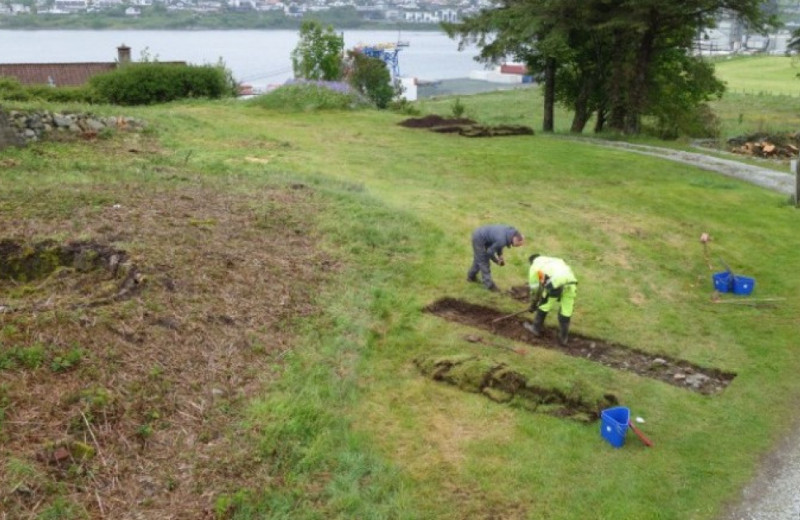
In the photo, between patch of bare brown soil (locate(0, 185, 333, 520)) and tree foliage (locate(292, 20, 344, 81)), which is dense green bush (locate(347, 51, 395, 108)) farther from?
patch of bare brown soil (locate(0, 185, 333, 520))

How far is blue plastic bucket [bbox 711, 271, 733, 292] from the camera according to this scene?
44.1 ft

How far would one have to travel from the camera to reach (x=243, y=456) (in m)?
7.05

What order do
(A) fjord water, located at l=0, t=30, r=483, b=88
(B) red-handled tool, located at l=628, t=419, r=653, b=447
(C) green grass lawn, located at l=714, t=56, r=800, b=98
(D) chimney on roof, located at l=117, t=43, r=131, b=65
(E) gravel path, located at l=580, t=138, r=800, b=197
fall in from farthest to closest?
(A) fjord water, located at l=0, t=30, r=483, b=88, (C) green grass lawn, located at l=714, t=56, r=800, b=98, (D) chimney on roof, located at l=117, t=43, r=131, b=65, (E) gravel path, located at l=580, t=138, r=800, b=197, (B) red-handled tool, located at l=628, t=419, r=653, b=447

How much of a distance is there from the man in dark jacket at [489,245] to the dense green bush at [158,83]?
77.6ft

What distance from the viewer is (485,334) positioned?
10914mm

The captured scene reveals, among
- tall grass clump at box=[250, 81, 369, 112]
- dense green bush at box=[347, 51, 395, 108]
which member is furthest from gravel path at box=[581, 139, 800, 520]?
dense green bush at box=[347, 51, 395, 108]

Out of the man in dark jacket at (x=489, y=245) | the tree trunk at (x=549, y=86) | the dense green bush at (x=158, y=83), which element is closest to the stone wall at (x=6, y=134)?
the man in dark jacket at (x=489, y=245)

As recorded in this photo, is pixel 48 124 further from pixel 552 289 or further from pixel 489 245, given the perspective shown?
pixel 552 289

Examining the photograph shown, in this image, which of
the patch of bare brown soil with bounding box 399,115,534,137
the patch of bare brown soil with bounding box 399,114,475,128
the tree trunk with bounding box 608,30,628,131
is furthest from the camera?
the tree trunk with bounding box 608,30,628,131

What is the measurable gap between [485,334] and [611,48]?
2706 centimetres

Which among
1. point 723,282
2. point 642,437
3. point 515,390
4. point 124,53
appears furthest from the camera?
point 124,53

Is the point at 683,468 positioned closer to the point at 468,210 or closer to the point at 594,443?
the point at 594,443

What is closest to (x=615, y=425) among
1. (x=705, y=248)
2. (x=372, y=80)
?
(x=705, y=248)

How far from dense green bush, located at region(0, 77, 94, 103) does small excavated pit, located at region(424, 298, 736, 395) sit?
20148mm
